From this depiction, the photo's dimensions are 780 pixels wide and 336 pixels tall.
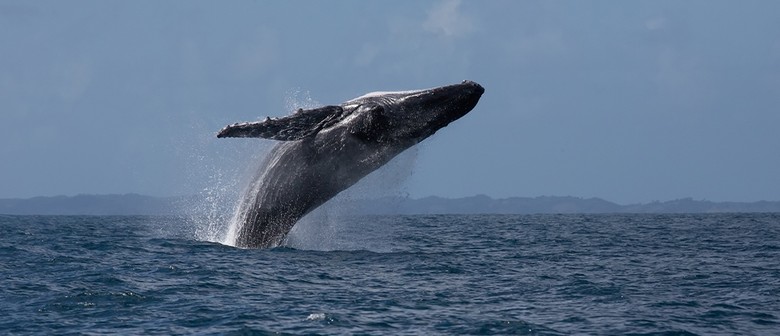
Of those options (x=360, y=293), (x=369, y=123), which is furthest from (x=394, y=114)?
(x=360, y=293)

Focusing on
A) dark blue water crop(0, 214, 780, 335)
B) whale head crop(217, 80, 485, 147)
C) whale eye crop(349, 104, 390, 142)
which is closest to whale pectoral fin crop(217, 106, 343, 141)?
whale head crop(217, 80, 485, 147)

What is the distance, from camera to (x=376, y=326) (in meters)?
12.0

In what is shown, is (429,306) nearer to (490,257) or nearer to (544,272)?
(544,272)

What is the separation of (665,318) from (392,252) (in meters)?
9.25

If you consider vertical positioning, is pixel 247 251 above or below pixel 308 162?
below

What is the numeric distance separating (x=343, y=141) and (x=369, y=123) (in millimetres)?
666

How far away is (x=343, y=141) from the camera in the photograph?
1788 centimetres

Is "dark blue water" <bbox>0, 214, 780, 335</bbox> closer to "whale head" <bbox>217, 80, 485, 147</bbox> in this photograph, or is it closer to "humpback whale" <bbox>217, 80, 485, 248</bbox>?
"humpback whale" <bbox>217, 80, 485, 248</bbox>

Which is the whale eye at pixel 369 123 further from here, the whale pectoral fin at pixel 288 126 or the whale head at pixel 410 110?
the whale pectoral fin at pixel 288 126

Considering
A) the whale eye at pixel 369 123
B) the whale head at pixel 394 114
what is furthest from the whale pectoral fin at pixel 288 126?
the whale eye at pixel 369 123

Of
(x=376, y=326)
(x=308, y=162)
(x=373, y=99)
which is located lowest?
(x=376, y=326)

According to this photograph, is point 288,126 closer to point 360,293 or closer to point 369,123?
point 369,123

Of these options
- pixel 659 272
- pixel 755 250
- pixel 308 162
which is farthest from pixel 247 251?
pixel 755 250

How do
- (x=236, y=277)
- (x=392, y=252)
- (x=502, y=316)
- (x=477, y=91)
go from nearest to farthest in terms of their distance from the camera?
(x=502, y=316) → (x=236, y=277) → (x=477, y=91) → (x=392, y=252)
